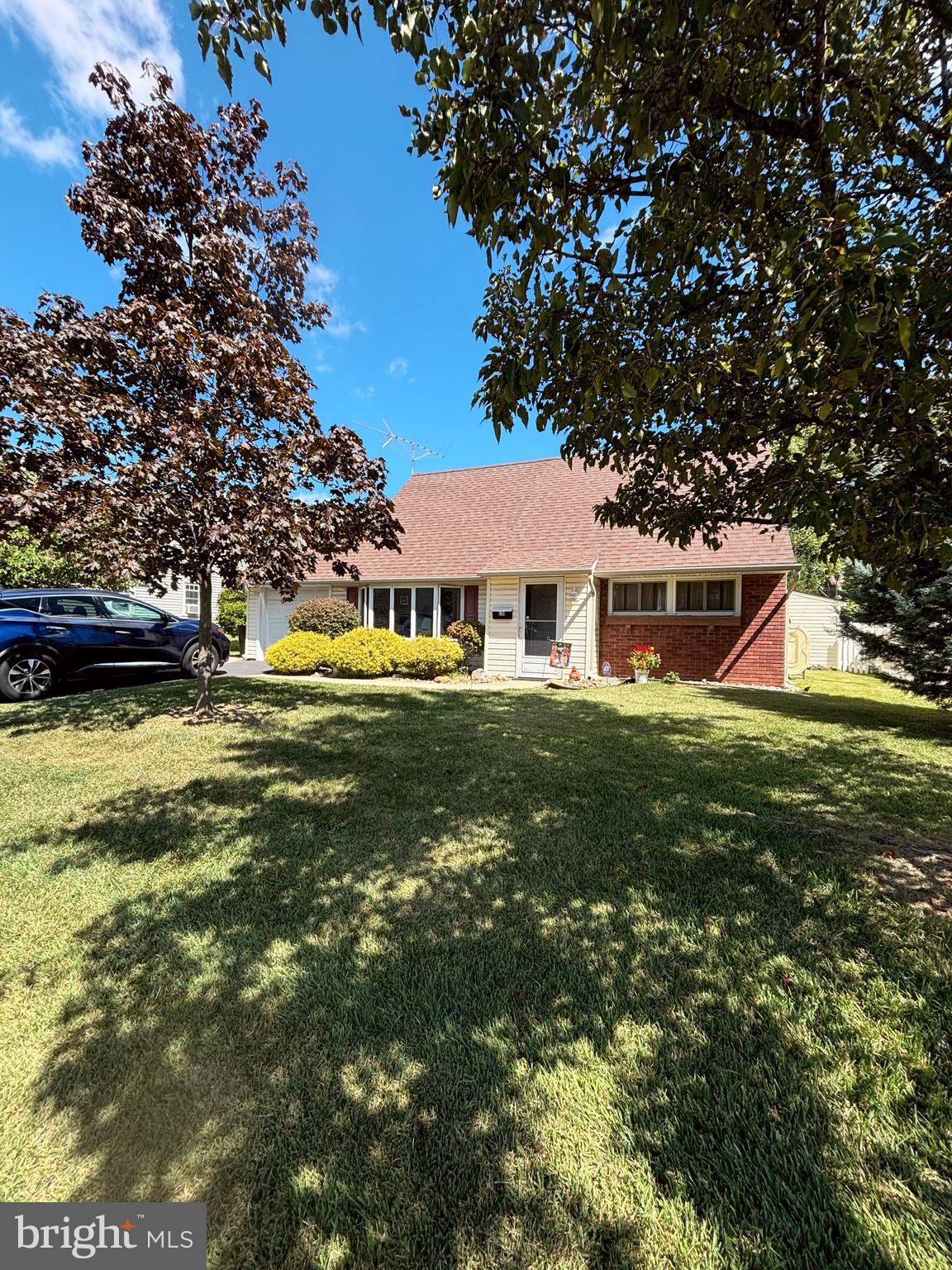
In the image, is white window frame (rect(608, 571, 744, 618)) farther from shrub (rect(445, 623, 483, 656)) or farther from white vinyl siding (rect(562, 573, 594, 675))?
shrub (rect(445, 623, 483, 656))

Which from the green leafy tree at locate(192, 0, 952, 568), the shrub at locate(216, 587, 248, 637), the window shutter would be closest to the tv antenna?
the shrub at locate(216, 587, 248, 637)

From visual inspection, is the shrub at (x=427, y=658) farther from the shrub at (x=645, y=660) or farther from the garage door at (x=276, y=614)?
the garage door at (x=276, y=614)

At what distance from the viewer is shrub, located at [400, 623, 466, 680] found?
46.0 feet

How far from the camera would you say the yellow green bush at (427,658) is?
14.0m

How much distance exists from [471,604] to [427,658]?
9.06 feet

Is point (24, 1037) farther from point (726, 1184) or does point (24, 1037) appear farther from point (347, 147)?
point (347, 147)

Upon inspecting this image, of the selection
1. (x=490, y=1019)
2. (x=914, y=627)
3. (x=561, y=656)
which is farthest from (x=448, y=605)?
(x=490, y=1019)

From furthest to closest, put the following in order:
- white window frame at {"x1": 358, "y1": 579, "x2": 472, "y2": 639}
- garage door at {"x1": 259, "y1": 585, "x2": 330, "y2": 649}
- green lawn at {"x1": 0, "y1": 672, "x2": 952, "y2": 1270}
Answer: garage door at {"x1": 259, "y1": 585, "x2": 330, "y2": 649}, white window frame at {"x1": 358, "y1": 579, "x2": 472, "y2": 639}, green lawn at {"x1": 0, "y1": 672, "x2": 952, "y2": 1270}

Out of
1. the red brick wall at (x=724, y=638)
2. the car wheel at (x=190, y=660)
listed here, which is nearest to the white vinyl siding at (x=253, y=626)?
the car wheel at (x=190, y=660)

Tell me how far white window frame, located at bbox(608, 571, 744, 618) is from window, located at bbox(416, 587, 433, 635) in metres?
5.41

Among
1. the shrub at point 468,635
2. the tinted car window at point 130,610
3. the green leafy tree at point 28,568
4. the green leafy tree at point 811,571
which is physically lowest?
the shrub at point 468,635

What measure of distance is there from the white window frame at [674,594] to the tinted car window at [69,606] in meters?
11.4

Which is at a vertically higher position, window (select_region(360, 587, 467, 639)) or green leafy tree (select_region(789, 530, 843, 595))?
green leafy tree (select_region(789, 530, 843, 595))

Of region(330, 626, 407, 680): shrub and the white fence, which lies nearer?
region(330, 626, 407, 680): shrub
